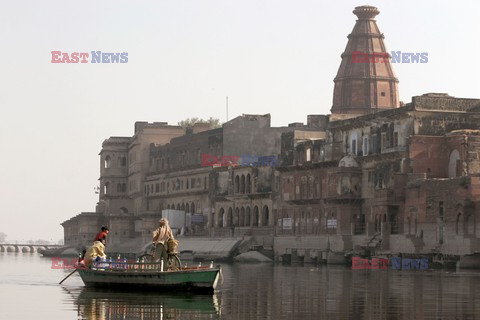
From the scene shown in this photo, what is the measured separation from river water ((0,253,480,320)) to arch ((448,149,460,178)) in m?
27.5

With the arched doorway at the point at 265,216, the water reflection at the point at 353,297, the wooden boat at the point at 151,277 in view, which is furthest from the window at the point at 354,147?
the wooden boat at the point at 151,277

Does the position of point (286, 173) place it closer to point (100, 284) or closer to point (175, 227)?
point (175, 227)

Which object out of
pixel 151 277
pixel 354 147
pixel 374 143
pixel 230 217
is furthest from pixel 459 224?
pixel 230 217

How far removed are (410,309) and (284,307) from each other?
3743 millimetres

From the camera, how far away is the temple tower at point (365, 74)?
423 feet

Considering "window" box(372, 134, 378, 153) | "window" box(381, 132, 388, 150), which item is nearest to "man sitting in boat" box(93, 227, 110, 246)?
"window" box(381, 132, 388, 150)

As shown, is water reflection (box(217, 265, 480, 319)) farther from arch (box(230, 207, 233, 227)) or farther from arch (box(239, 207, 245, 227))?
arch (box(230, 207, 233, 227))

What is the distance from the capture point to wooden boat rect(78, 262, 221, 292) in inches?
1625

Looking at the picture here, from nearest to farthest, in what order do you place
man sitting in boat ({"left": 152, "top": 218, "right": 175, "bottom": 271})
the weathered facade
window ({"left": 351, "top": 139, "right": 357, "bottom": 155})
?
man sitting in boat ({"left": 152, "top": 218, "right": 175, "bottom": 271})
the weathered facade
window ({"left": 351, "top": 139, "right": 357, "bottom": 155})

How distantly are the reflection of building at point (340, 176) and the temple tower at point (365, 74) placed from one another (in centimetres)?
15

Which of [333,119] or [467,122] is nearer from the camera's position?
[467,122]

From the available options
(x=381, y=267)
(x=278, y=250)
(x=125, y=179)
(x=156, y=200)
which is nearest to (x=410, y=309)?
(x=381, y=267)

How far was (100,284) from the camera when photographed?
44.3m

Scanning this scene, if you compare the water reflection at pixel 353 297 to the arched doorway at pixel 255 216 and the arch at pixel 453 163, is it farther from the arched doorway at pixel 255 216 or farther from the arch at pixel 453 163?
the arched doorway at pixel 255 216
